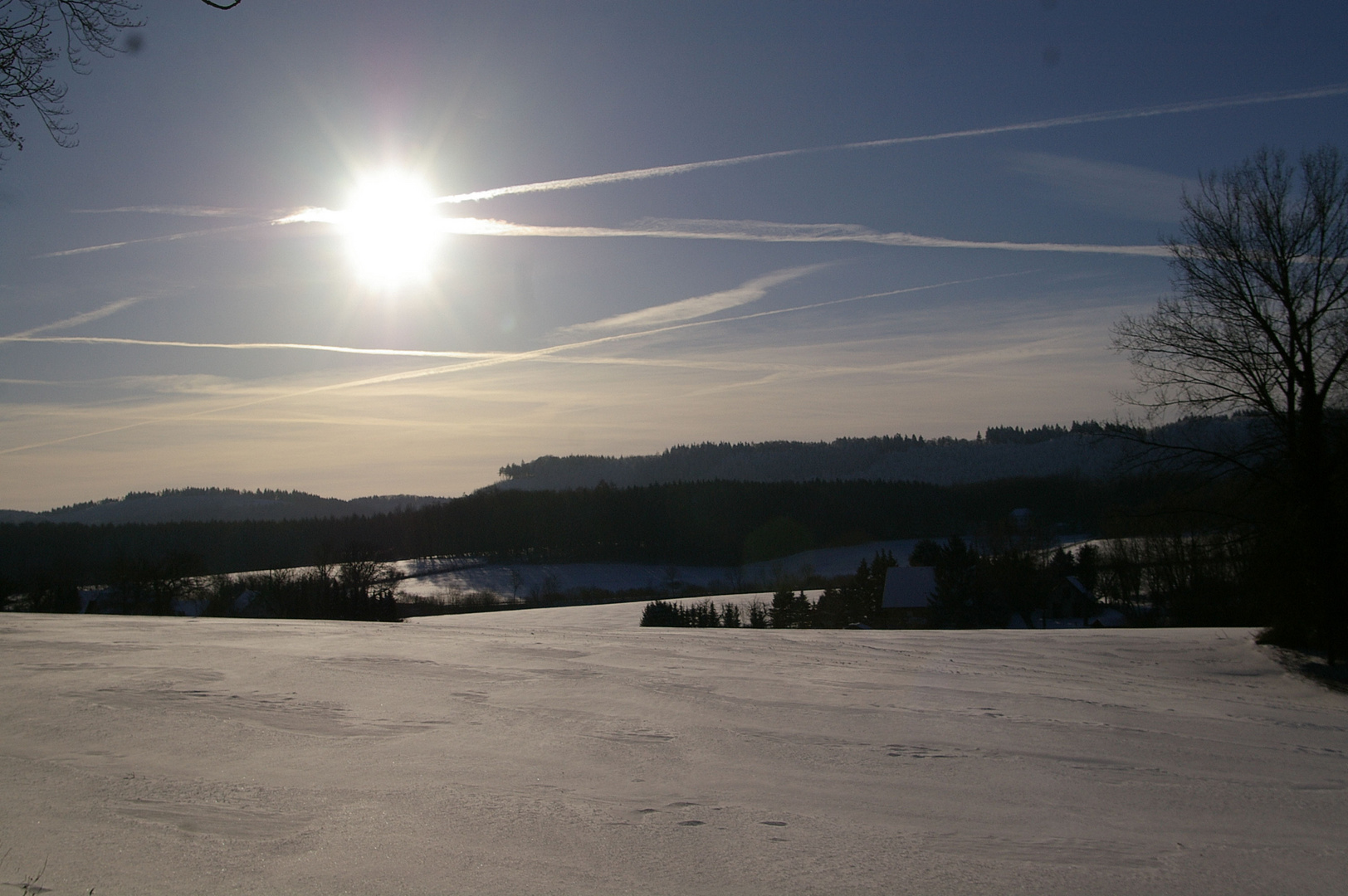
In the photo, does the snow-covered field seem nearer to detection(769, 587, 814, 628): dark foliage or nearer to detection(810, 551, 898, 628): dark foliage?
detection(769, 587, 814, 628): dark foliage

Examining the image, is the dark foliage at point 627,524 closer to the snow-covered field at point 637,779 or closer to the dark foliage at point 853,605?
the dark foliage at point 853,605

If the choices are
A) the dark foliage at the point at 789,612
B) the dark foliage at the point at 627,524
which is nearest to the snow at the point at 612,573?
the dark foliage at the point at 627,524

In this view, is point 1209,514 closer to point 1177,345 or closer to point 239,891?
point 1177,345

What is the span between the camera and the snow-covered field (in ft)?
11.7

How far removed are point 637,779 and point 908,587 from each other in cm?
4908

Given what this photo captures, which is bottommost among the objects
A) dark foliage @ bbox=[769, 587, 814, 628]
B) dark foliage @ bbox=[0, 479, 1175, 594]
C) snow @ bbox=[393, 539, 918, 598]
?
dark foliage @ bbox=[769, 587, 814, 628]

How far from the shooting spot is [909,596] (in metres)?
50.2

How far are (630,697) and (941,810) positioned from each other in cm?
322

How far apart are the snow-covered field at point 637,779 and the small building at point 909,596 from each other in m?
39.2

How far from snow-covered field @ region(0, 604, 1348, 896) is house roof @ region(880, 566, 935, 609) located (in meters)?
Result: 41.4

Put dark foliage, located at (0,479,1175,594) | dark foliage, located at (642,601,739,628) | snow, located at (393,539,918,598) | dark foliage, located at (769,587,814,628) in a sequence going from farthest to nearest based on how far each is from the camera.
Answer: dark foliage, located at (0,479,1175,594) < snow, located at (393,539,918,598) < dark foliage, located at (769,587,814,628) < dark foliage, located at (642,601,739,628)

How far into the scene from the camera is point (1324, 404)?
1199cm

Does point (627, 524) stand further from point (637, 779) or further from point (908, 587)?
point (637, 779)

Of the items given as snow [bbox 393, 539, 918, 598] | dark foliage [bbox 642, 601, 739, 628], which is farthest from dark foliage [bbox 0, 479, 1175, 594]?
dark foliage [bbox 642, 601, 739, 628]
